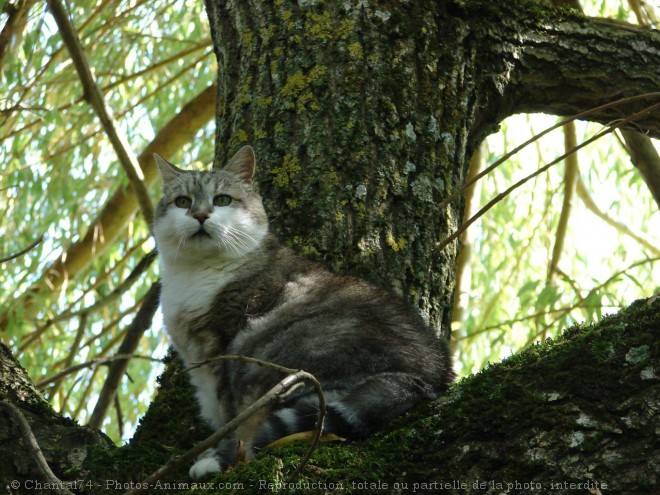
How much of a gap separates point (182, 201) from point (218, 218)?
9.7 inches

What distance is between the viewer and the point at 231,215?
3221 mm

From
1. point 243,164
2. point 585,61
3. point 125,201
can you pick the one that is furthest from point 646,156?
point 125,201

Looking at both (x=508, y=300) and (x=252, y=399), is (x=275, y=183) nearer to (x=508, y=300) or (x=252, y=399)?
(x=252, y=399)

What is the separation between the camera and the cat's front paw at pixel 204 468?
2285mm

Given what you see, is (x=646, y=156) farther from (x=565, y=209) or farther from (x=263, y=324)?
(x=263, y=324)

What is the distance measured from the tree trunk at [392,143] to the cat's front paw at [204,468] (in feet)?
0.19

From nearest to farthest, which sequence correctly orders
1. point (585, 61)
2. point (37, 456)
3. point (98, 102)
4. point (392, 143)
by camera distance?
1. point (37, 456)
2. point (392, 143)
3. point (585, 61)
4. point (98, 102)

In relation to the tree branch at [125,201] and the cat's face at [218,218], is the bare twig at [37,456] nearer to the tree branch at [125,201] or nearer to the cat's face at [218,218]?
the cat's face at [218,218]

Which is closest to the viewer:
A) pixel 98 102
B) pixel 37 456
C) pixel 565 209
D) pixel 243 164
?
pixel 37 456

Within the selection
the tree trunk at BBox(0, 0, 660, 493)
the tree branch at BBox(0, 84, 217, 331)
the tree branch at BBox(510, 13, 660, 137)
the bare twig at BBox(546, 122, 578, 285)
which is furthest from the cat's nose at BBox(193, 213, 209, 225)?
the bare twig at BBox(546, 122, 578, 285)

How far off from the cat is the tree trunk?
0.11m

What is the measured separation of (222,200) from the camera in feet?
10.9

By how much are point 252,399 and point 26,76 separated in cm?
336

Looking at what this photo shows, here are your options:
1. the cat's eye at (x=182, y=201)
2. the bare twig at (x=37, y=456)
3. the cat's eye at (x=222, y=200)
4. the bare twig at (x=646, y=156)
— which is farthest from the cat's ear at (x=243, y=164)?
the bare twig at (x=646, y=156)
